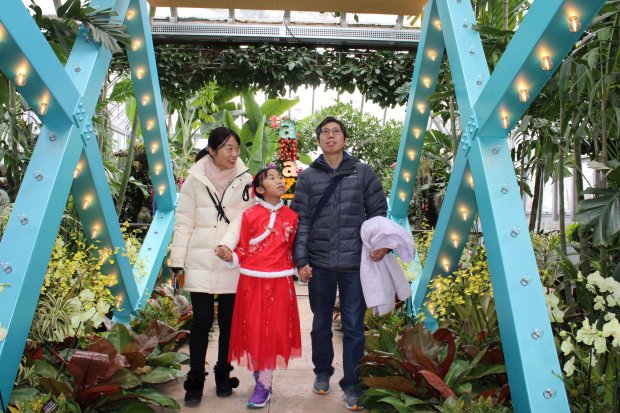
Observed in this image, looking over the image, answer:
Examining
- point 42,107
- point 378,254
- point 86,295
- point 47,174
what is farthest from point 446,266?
point 42,107

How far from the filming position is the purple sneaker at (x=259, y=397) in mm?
3621

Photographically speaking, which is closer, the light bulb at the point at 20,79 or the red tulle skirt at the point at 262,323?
the light bulb at the point at 20,79

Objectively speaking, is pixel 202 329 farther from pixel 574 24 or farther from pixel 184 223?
pixel 574 24

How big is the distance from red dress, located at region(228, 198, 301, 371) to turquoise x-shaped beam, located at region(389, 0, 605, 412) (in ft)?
3.40

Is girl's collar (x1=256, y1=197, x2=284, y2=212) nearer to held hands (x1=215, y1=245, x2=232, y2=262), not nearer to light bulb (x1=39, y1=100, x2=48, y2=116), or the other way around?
held hands (x1=215, y1=245, x2=232, y2=262)

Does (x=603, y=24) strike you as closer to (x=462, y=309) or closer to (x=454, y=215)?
(x=454, y=215)

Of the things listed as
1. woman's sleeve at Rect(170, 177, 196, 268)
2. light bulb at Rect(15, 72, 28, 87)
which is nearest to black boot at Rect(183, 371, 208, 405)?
woman's sleeve at Rect(170, 177, 196, 268)

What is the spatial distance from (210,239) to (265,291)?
479 millimetres

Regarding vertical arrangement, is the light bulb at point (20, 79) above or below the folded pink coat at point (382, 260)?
above

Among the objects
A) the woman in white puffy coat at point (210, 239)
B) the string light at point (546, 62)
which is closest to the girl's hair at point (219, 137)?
the woman in white puffy coat at point (210, 239)

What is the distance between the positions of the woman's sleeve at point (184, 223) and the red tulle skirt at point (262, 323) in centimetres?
40

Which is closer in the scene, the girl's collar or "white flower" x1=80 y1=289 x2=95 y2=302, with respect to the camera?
"white flower" x1=80 y1=289 x2=95 y2=302

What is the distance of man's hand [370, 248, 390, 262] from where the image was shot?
12.0ft

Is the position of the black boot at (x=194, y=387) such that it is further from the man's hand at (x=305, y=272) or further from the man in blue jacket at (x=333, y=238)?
the man's hand at (x=305, y=272)
